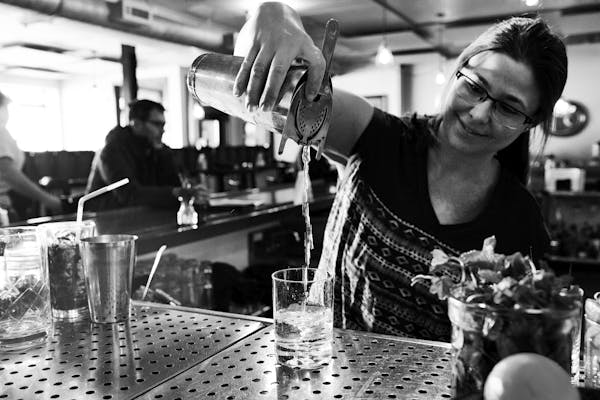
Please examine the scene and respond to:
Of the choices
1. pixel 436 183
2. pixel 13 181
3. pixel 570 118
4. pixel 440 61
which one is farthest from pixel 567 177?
pixel 436 183

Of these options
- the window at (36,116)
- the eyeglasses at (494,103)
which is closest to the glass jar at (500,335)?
the eyeglasses at (494,103)

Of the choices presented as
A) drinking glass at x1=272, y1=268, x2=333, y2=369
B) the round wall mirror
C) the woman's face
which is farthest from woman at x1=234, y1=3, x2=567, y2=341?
the round wall mirror

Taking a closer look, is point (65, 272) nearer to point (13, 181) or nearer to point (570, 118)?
point (13, 181)

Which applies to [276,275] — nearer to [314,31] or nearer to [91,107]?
[314,31]

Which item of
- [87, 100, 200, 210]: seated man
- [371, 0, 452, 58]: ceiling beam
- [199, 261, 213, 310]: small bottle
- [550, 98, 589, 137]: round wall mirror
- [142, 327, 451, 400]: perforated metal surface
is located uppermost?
[371, 0, 452, 58]: ceiling beam

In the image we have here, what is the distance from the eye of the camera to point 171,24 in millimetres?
6078

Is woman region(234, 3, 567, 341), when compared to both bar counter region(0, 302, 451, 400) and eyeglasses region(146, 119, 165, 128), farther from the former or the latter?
eyeglasses region(146, 119, 165, 128)

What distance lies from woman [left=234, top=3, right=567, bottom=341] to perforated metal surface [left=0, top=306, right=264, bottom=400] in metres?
0.32

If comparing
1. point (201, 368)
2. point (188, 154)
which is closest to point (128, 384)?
point (201, 368)

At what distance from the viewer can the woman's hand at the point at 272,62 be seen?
2.98 ft

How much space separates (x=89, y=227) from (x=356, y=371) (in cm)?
63

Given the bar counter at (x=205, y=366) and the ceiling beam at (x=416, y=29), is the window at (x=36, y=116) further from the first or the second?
the bar counter at (x=205, y=366)

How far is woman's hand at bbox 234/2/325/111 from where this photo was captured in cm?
91

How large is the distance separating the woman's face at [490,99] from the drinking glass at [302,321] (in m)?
0.58
